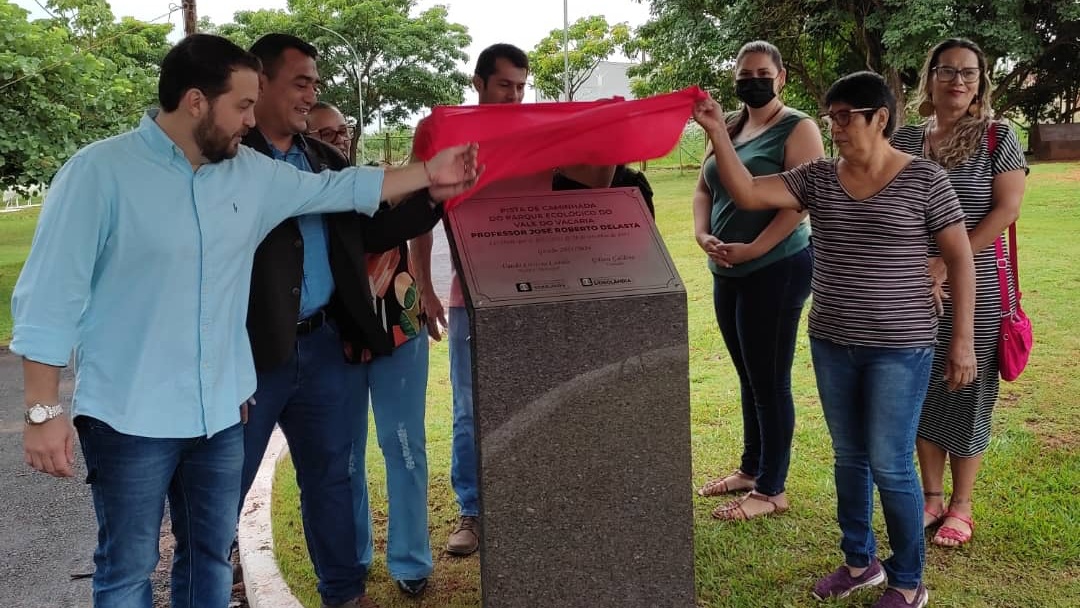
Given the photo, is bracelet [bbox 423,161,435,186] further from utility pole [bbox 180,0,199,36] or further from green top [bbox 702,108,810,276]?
utility pole [bbox 180,0,199,36]

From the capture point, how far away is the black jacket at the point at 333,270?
2598 millimetres

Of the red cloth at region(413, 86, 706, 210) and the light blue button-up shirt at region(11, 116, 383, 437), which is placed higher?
the red cloth at region(413, 86, 706, 210)

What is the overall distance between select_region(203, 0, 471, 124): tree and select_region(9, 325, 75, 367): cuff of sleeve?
27.9 m

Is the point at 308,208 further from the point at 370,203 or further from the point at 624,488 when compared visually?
the point at 624,488

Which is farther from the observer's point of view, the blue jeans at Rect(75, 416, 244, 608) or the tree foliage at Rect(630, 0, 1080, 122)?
the tree foliage at Rect(630, 0, 1080, 122)

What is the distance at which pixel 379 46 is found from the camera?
98.8 feet

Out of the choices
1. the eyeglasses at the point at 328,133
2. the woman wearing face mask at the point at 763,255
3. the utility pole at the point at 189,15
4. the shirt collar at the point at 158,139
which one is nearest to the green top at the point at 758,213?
the woman wearing face mask at the point at 763,255

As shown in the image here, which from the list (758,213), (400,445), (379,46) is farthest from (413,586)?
(379,46)

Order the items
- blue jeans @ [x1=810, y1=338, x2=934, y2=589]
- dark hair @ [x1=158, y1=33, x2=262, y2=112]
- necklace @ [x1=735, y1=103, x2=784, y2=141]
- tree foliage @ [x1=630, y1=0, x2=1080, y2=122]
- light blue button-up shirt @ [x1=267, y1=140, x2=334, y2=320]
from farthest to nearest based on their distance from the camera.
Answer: tree foliage @ [x1=630, y1=0, x2=1080, y2=122] → necklace @ [x1=735, y1=103, x2=784, y2=141] → blue jeans @ [x1=810, y1=338, x2=934, y2=589] → light blue button-up shirt @ [x1=267, y1=140, x2=334, y2=320] → dark hair @ [x1=158, y1=33, x2=262, y2=112]

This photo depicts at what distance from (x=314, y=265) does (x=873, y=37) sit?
14796 millimetres

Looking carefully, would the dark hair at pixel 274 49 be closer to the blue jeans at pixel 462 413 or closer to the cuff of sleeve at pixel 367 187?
the cuff of sleeve at pixel 367 187

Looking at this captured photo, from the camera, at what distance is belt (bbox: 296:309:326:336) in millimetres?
2848

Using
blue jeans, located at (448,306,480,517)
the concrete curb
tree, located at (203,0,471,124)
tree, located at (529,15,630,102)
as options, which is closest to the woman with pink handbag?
blue jeans, located at (448,306,480,517)

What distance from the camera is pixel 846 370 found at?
9.70 ft
